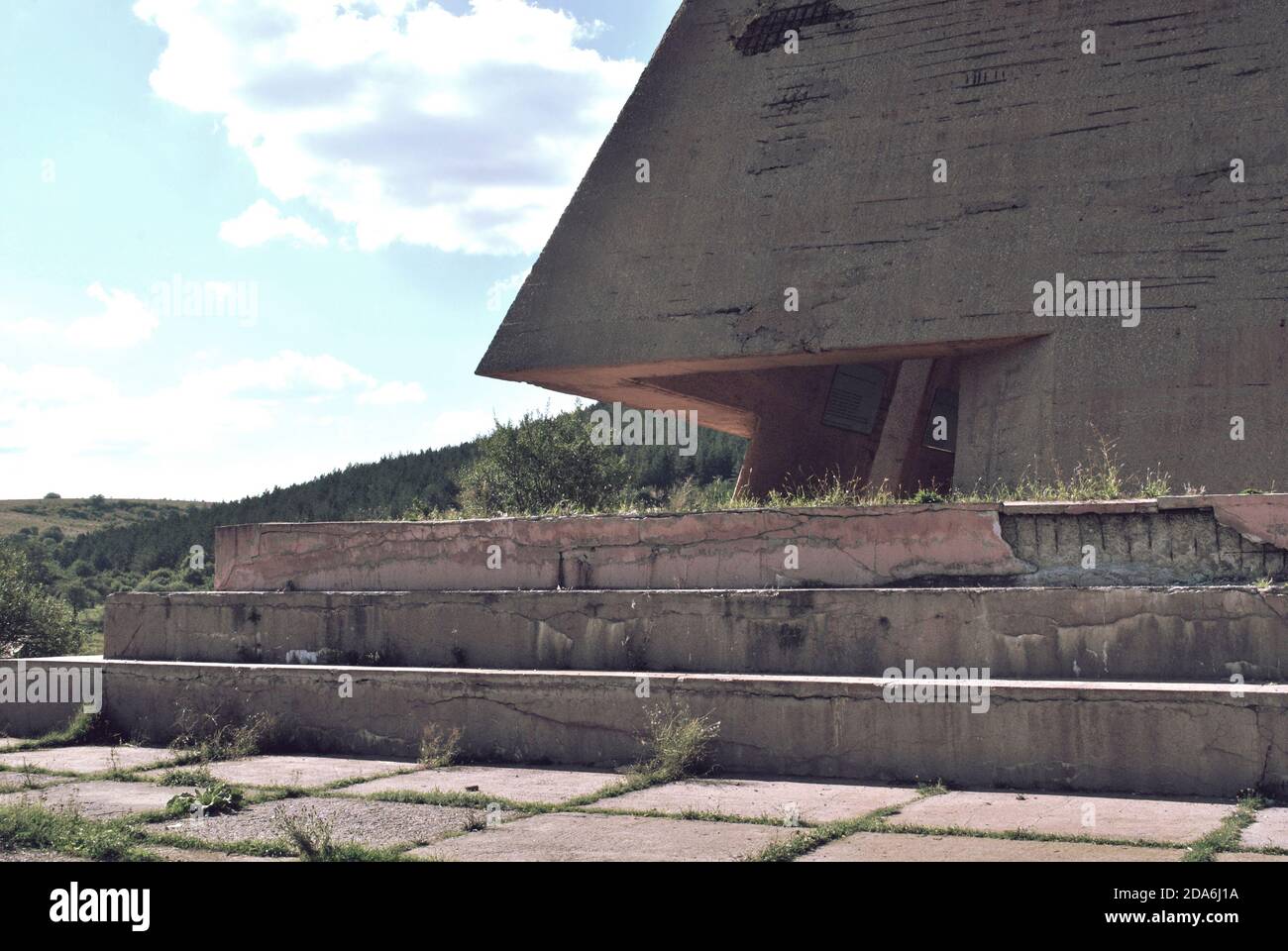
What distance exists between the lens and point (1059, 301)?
8523 millimetres

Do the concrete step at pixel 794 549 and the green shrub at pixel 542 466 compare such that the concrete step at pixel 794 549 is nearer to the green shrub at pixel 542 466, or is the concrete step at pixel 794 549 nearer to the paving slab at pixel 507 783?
the paving slab at pixel 507 783

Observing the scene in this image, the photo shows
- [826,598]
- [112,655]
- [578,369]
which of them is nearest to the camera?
[826,598]

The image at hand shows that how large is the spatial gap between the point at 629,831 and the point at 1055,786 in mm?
2196

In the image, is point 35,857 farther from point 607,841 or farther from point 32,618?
point 32,618

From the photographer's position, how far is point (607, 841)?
15.4 feet

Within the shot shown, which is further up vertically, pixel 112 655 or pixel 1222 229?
pixel 1222 229

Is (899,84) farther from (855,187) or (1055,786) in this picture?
(1055,786)

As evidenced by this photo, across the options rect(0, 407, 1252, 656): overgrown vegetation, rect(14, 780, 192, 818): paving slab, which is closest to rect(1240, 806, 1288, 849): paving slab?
rect(0, 407, 1252, 656): overgrown vegetation

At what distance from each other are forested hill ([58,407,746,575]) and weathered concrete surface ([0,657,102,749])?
3045cm

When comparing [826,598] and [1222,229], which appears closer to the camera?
[826,598]

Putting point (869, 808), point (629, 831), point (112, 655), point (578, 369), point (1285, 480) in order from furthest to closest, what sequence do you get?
point (578, 369), point (112, 655), point (1285, 480), point (869, 808), point (629, 831)

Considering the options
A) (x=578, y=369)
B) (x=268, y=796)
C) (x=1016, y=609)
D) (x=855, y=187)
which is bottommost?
(x=268, y=796)

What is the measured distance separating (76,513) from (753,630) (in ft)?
259

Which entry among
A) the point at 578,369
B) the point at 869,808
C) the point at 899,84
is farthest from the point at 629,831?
the point at 899,84
